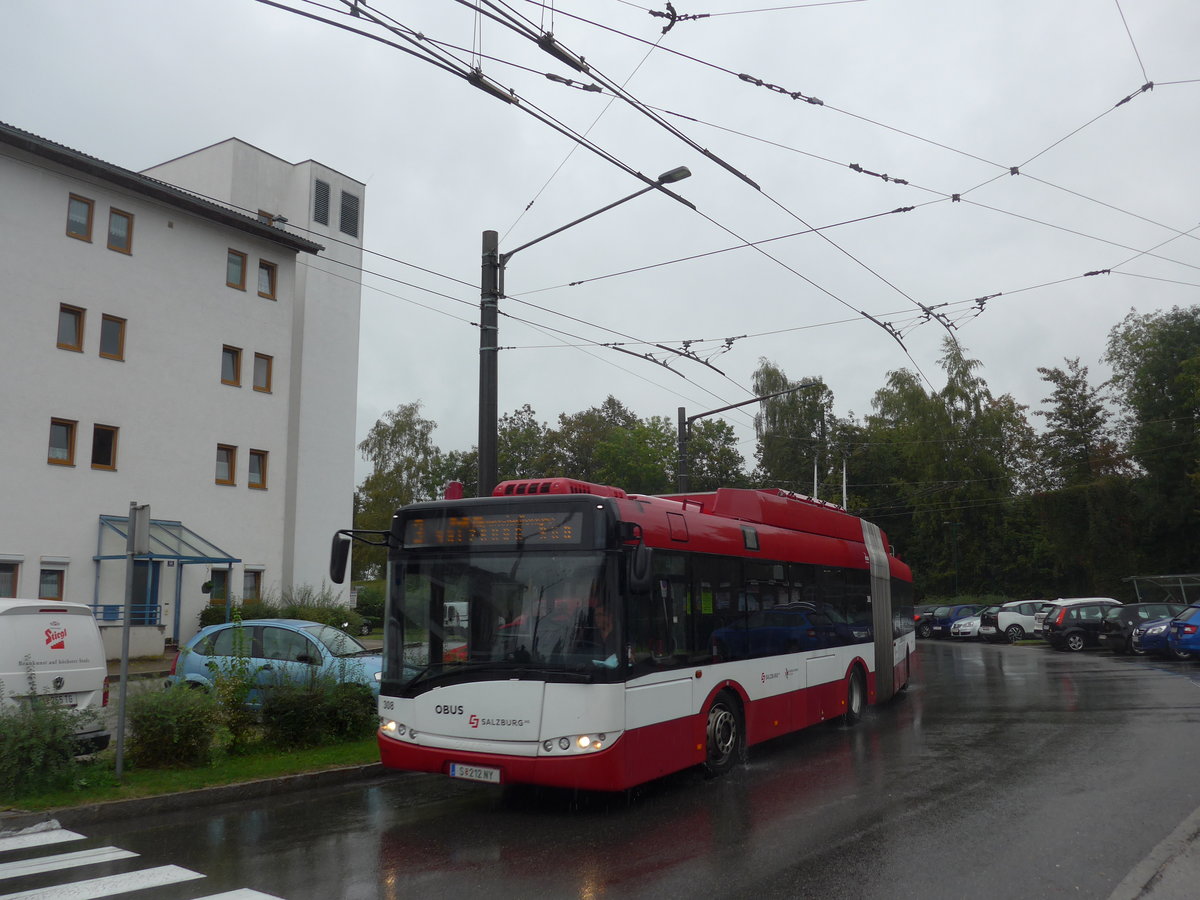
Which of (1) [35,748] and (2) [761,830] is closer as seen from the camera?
(2) [761,830]

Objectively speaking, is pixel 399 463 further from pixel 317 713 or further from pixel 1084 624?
pixel 317 713

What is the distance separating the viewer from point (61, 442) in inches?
1025

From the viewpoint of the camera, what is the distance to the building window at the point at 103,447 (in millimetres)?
26641

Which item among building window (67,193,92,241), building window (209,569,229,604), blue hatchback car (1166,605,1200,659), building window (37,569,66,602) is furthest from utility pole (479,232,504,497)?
building window (209,569,229,604)

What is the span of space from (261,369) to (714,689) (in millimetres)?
26157

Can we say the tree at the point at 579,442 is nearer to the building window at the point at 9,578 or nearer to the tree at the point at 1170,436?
the tree at the point at 1170,436

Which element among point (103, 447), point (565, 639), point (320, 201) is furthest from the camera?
point (320, 201)

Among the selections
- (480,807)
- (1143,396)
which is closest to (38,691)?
(480,807)

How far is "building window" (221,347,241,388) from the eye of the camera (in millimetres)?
30875

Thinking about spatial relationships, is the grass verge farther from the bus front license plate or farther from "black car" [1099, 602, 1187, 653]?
"black car" [1099, 602, 1187, 653]

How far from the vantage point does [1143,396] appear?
174 feet

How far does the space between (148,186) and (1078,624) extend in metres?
31.3

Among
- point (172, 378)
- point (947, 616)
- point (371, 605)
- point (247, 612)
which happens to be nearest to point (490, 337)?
point (247, 612)

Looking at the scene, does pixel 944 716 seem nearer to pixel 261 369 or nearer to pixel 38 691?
pixel 38 691
